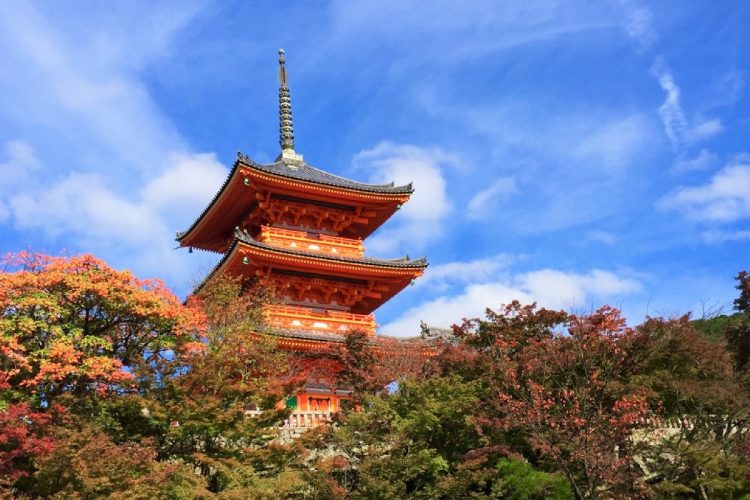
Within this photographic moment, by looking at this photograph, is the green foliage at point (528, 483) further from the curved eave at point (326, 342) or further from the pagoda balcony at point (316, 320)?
the pagoda balcony at point (316, 320)

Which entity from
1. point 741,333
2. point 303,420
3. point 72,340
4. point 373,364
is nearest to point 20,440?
point 72,340

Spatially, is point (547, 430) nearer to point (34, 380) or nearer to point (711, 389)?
point (711, 389)

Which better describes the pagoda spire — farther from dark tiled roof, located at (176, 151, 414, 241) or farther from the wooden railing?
the wooden railing

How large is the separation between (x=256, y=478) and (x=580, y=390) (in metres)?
7.05

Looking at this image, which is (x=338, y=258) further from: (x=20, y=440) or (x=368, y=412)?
(x=20, y=440)

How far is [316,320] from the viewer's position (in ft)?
84.3

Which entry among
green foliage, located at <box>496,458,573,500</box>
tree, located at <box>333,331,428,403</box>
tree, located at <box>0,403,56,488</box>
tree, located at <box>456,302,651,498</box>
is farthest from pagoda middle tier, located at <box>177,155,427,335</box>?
green foliage, located at <box>496,458,573,500</box>

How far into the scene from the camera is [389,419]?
51.5ft

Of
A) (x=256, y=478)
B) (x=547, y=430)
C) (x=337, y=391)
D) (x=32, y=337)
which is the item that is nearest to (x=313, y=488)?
(x=256, y=478)

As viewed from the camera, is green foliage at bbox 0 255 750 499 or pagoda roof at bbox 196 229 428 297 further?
pagoda roof at bbox 196 229 428 297

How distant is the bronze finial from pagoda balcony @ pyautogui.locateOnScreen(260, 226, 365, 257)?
20.3ft

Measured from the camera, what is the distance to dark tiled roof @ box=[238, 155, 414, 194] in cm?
2669

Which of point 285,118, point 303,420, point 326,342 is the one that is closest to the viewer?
point 303,420

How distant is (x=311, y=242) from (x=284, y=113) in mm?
9331
